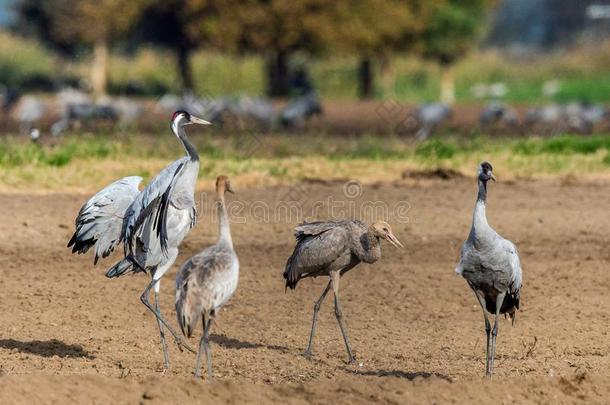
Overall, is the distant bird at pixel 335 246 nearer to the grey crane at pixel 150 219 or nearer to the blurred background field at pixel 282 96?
the grey crane at pixel 150 219

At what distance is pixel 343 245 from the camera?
34.4ft

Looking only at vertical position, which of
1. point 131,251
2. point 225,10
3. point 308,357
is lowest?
point 308,357

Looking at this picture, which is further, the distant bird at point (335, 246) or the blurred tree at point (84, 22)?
the blurred tree at point (84, 22)

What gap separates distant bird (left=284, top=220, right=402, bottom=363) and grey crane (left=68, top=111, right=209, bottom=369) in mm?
1011

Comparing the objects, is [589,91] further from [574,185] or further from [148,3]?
[574,185]

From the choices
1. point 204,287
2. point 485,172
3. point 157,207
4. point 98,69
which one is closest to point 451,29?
point 98,69

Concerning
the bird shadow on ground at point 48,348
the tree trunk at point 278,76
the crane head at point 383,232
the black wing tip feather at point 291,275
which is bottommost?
the bird shadow on ground at point 48,348

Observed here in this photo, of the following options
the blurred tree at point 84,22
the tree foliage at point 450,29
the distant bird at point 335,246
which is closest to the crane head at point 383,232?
the distant bird at point 335,246

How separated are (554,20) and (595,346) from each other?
12773 centimetres

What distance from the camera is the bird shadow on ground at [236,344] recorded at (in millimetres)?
10570

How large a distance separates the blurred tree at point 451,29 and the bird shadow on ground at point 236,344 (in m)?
31.7

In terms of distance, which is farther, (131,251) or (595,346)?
(595,346)

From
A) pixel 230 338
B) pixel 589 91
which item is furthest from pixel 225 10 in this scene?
pixel 230 338

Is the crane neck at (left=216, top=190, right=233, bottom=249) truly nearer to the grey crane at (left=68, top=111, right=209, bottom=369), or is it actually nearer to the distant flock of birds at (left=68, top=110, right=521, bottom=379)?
the distant flock of birds at (left=68, top=110, right=521, bottom=379)
